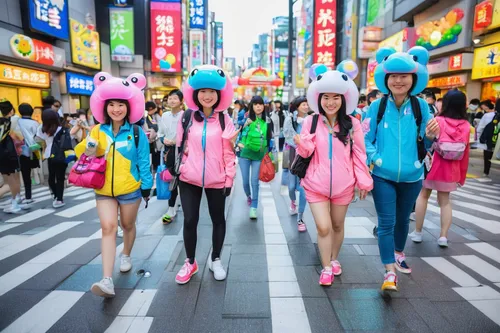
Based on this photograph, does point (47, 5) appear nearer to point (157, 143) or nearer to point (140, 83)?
point (157, 143)

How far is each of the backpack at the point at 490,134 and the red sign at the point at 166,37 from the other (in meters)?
20.9

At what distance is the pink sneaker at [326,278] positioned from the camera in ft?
10.5

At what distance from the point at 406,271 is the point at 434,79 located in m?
17.6

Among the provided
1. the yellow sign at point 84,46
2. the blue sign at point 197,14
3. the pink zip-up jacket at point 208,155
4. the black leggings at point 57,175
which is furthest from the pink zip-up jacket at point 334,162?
the blue sign at point 197,14

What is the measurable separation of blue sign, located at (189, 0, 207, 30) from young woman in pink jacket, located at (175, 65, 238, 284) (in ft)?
108

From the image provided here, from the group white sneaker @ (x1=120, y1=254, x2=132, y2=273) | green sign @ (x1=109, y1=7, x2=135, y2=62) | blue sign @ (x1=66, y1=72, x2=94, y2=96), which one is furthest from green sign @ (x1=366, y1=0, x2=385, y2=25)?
white sneaker @ (x1=120, y1=254, x2=132, y2=273)

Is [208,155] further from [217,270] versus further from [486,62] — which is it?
[486,62]

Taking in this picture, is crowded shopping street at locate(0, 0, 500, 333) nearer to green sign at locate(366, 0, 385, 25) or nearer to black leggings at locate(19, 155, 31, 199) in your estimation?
black leggings at locate(19, 155, 31, 199)

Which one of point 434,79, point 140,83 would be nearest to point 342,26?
point 434,79

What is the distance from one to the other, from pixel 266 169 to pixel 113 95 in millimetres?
2971

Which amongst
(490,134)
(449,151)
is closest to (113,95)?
(449,151)

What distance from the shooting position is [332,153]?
3113 mm

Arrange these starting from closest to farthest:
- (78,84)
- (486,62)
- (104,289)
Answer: (104,289) < (486,62) < (78,84)

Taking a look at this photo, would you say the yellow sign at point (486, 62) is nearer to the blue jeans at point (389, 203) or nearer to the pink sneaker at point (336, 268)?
the blue jeans at point (389, 203)
